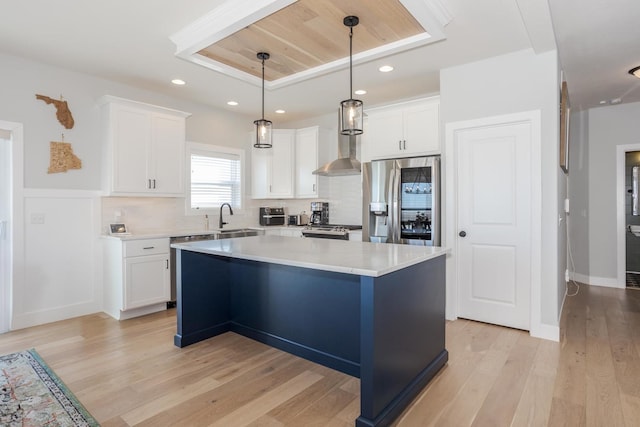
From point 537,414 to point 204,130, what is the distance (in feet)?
15.6

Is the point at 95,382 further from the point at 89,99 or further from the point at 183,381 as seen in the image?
the point at 89,99

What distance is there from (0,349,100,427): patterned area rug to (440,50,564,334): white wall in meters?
3.56

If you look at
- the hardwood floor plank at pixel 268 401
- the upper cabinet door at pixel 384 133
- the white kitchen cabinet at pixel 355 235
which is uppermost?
the upper cabinet door at pixel 384 133

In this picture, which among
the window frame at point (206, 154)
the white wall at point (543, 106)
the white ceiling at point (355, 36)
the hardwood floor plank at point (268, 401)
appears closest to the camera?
the hardwood floor plank at point (268, 401)

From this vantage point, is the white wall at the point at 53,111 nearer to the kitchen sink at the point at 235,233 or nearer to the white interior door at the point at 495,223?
the kitchen sink at the point at 235,233

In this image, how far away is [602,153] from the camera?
516 centimetres

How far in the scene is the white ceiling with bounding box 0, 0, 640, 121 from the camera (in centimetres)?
263

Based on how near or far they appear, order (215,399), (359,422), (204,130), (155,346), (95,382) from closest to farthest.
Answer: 1. (359,422)
2. (215,399)
3. (95,382)
4. (155,346)
5. (204,130)

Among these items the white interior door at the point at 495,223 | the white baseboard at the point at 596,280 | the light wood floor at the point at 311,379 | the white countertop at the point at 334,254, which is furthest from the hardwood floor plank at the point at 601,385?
the white baseboard at the point at 596,280

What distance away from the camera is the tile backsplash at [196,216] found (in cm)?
425

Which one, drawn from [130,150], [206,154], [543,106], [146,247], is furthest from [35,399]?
[543,106]

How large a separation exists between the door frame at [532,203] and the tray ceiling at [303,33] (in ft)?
3.56

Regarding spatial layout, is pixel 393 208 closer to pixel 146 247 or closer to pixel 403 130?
pixel 403 130

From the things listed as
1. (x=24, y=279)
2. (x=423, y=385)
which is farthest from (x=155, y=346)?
(x=423, y=385)
